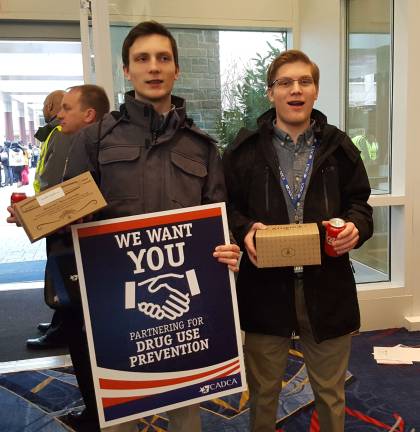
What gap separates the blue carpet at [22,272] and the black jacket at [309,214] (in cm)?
399

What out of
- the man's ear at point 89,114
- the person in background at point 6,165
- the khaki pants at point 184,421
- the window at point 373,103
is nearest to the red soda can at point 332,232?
the khaki pants at point 184,421

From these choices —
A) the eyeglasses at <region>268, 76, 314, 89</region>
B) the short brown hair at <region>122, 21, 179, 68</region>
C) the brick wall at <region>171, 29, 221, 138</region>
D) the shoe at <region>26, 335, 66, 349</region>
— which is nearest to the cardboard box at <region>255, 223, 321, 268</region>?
the eyeglasses at <region>268, 76, 314, 89</region>

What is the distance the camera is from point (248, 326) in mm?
1732

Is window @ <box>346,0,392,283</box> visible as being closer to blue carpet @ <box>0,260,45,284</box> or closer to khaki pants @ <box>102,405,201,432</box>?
khaki pants @ <box>102,405,201,432</box>

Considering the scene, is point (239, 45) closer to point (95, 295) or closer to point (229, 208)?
point (229, 208)

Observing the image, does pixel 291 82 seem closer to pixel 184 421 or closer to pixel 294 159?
pixel 294 159

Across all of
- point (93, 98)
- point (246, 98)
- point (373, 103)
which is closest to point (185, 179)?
point (93, 98)

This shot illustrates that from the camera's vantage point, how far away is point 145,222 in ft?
4.74

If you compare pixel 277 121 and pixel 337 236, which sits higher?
pixel 277 121

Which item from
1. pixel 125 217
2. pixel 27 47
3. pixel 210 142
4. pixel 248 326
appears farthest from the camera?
pixel 27 47

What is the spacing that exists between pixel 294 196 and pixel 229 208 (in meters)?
0.24

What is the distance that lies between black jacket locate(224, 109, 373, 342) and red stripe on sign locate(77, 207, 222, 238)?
22cm

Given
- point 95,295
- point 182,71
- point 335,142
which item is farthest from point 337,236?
point 182,71

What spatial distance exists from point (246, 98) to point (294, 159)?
180cm
